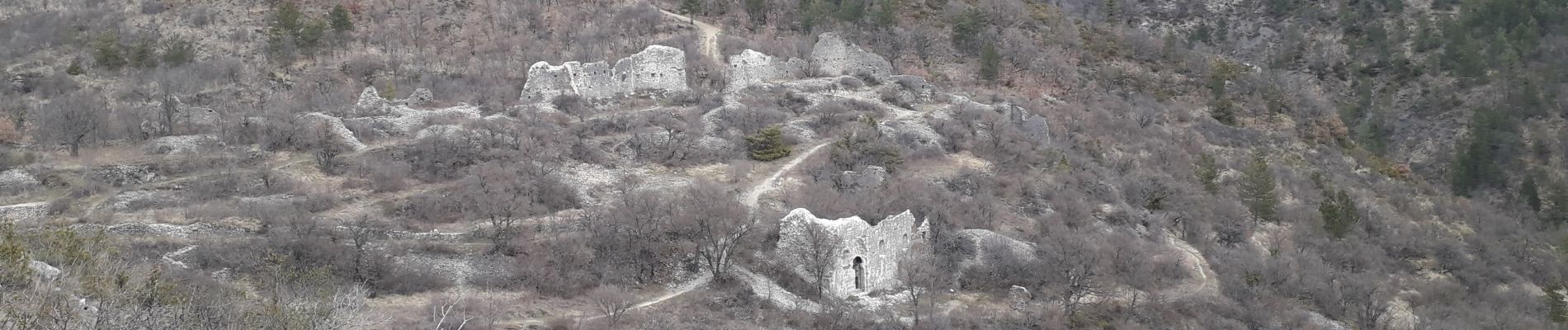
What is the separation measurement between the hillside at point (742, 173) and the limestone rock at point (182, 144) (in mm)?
121

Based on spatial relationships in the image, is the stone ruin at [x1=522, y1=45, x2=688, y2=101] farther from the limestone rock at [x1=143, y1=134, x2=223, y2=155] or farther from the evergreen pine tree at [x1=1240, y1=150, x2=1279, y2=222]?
the evergreen pine tree at [x1=1240, y1=150, x2=1279, y2=222]

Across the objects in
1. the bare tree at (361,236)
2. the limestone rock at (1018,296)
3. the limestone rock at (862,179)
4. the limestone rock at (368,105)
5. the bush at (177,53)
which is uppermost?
the bare tree at (361,236)

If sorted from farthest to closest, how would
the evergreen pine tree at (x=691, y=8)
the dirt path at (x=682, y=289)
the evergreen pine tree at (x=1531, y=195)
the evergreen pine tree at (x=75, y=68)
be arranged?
the evergreen pine tree at (x=691, y=8) < the evergreen pine tree at (x=1531, y=195) < the evergreen pine tree at (x=75, y=68) < the dirt path at (x=682, y=289)

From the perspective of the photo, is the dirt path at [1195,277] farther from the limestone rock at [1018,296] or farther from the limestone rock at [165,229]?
the limestone rock at [165,229]

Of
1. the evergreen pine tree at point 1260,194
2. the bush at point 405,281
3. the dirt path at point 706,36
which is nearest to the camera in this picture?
the bush at point 405,281

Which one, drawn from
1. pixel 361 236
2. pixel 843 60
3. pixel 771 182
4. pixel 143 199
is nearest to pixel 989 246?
pixel 771 182

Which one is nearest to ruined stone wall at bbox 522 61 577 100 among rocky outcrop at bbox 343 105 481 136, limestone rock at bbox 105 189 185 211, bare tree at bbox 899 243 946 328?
rocky outcrop at bbox 343 105 481 136

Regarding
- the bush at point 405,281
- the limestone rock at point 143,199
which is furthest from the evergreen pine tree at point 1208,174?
the limestone rock at point 143,199

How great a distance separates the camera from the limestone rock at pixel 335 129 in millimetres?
44719

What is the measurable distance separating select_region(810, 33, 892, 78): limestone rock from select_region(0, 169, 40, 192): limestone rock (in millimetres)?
33653

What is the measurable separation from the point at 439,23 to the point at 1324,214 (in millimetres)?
45722

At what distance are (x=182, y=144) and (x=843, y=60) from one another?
2992 cm

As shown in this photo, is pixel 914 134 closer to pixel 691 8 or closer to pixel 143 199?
pixel 691 8

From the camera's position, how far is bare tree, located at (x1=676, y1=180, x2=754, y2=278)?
1416 inches
